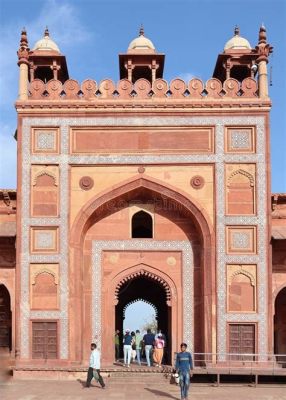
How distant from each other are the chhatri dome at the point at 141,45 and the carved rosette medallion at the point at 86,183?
11.9 ft

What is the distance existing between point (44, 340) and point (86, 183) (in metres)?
3.56

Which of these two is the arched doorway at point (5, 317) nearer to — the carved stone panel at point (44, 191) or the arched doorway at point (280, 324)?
the carved stone panel at point (44, 191)

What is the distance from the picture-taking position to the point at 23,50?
14992mm

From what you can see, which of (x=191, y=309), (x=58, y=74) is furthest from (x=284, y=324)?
(x=58, y=74)

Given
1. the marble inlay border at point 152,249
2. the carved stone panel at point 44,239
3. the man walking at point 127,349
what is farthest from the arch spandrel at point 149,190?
the man walking at point 127,349

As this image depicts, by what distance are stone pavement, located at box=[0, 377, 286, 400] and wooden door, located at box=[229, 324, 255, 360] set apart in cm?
108

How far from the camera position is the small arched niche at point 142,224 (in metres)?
16.0

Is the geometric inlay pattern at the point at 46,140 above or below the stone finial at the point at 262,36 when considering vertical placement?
below

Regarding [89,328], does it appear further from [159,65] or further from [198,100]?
[159,65]

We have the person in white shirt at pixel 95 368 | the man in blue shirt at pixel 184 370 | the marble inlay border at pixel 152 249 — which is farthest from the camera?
the marble inlay border at pixel 152 249

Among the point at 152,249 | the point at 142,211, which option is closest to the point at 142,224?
the point at 142,211

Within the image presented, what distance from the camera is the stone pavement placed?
11.4 m

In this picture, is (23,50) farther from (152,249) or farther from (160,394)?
(160,394)

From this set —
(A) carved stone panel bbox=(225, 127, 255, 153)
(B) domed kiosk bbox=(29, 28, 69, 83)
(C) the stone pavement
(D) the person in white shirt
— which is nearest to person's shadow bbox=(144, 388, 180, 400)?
(C) the stone pavement
